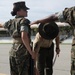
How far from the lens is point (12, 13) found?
5879mm

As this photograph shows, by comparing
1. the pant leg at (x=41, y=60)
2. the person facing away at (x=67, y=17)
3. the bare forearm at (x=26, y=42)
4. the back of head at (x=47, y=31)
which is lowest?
the pant leg at (x=41, y=60)

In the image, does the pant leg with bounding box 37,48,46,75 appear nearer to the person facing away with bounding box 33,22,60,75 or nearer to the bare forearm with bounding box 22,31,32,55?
the person facing away with bounding box 33,22,60,75

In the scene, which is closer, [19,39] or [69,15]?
[69,15]

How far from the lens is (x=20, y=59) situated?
5789mm

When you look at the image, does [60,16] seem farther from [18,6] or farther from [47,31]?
[18,6]

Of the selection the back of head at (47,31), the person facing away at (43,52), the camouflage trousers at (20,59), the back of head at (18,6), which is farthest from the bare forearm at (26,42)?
the person facing away at (43,52)

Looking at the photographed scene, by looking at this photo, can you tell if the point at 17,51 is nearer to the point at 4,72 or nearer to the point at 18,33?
the point at 18,33

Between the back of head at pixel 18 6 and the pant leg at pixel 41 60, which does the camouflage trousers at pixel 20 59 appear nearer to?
the back of head at pixel 18 6

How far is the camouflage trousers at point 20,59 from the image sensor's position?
5.77 metres

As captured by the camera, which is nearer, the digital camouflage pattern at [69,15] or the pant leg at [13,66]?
the digital camouflage pattern at [69,15]

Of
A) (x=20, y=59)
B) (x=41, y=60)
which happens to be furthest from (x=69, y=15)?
(x=41, y=60)

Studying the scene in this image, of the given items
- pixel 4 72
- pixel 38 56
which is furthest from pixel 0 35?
pixel 38 56

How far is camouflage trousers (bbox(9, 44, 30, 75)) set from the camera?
577 cm

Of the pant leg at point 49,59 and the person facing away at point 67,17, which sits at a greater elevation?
the person facing away at point 67,17
